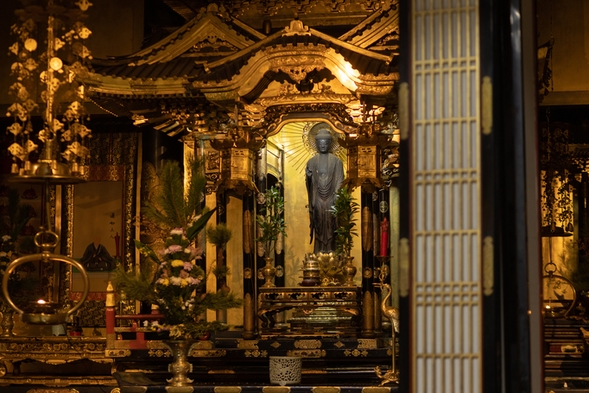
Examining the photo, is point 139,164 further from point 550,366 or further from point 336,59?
point 550,366

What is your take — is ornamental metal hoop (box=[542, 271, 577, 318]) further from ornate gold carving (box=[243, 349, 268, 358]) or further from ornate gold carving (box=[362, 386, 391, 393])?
ornate gold carving (box=[362, 386, 391, 393])

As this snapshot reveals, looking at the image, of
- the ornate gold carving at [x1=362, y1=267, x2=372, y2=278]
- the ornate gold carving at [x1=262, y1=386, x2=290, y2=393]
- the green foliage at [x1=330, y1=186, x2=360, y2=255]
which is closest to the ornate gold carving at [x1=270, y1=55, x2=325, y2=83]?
the green foliage at [x1=330, y1=186, x2=360, y2=255]

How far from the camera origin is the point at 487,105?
142 inches

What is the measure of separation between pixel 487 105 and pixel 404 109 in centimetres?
30

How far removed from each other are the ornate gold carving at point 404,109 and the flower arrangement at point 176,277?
7.51ft

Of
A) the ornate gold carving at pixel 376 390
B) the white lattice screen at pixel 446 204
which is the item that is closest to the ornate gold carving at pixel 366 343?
the ornate gold carving at pixel 376 390

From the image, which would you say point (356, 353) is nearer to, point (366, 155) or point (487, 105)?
point (366, 155)

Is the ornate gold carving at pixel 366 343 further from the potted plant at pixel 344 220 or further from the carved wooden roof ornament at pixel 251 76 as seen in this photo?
the carved wooden roof ornament at pixel 251 76

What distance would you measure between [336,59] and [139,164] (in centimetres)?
441

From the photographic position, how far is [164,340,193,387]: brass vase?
5.60 metres

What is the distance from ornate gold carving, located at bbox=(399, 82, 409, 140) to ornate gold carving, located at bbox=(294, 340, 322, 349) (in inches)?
146

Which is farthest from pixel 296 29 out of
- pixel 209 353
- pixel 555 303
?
pixel 555 303

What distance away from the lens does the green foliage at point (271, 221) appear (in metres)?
7.95

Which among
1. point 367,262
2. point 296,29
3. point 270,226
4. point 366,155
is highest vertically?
point 296,29
